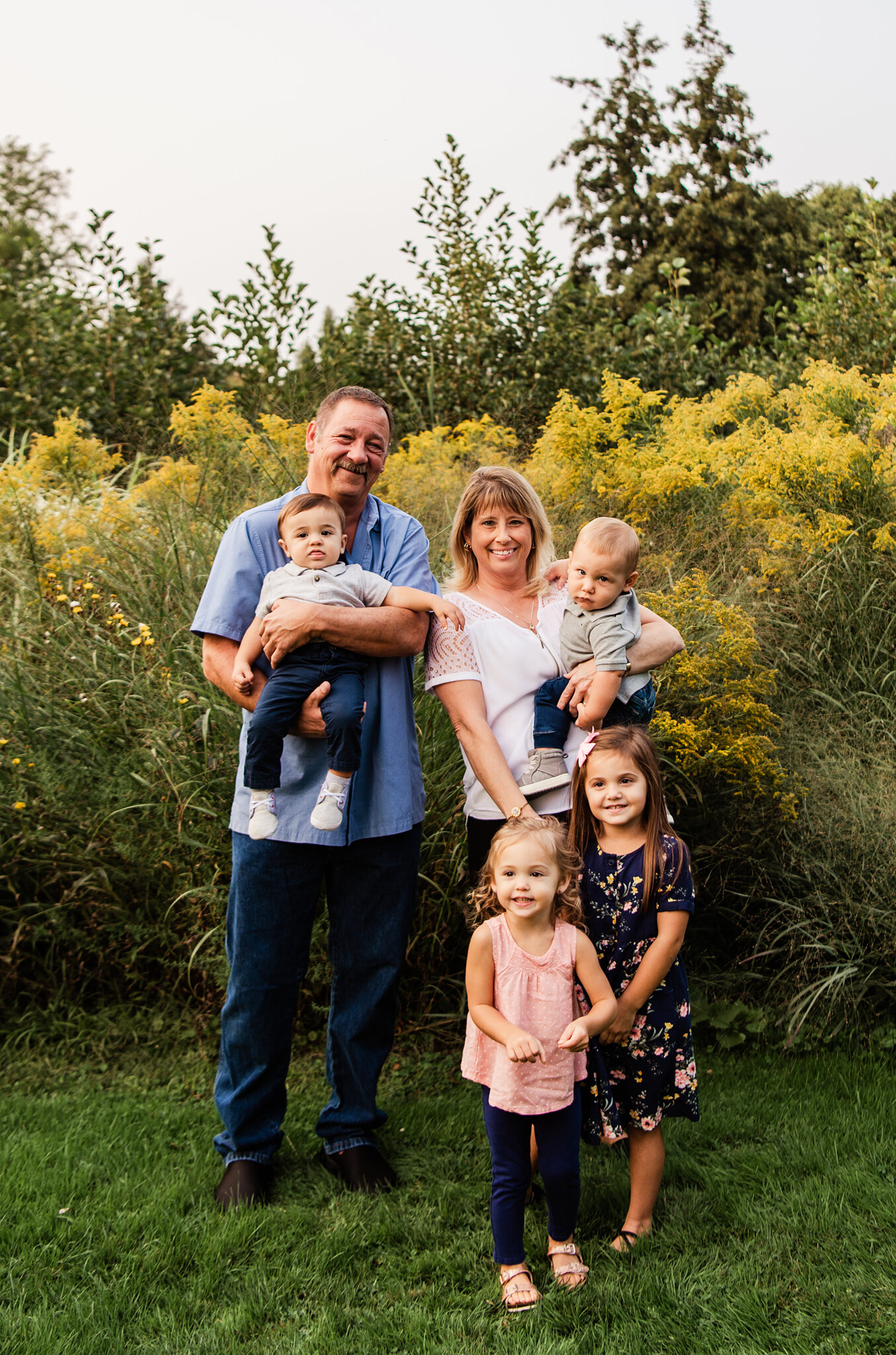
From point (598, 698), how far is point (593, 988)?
675 millimetres

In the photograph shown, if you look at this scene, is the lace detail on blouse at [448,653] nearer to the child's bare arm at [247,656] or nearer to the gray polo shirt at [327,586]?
the gray polo shirt at [327,586]

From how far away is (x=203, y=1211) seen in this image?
8.65 feet

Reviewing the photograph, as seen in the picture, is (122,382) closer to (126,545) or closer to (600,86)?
(126,545)

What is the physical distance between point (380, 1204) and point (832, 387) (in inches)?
194

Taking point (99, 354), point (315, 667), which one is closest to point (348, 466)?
point (315, 667)

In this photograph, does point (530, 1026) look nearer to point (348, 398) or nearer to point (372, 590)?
point (372, 590)

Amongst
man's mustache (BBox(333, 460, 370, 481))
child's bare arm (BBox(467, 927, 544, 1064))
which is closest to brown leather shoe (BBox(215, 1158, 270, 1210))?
child's bare arm (BBox(467, 927, 544, 1064))

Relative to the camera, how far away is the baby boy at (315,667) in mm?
2453

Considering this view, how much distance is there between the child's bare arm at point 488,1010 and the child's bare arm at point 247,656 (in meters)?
0.83

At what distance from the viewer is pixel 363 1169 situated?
2787 millimetres

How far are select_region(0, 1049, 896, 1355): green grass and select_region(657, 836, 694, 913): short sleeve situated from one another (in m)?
0.82

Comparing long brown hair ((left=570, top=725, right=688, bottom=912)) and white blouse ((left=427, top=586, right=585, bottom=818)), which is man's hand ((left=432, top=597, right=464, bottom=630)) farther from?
long brown hair ((left=570, top=725, right=688, bottom=912))

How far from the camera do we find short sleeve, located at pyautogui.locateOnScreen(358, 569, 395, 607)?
2.61 m

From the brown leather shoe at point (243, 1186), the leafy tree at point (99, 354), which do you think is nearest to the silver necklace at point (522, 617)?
the brown leather shoe at point (243, 1186)
